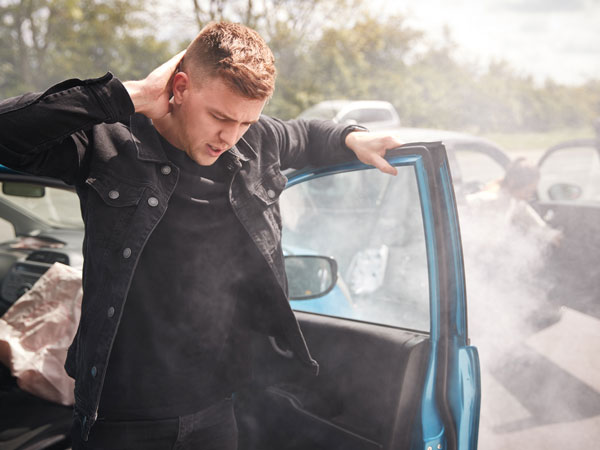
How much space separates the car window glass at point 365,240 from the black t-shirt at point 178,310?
2.31ft

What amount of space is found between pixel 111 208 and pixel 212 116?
365mm

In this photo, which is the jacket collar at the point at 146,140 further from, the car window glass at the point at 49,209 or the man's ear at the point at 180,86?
the car window glass at the point at 49,209

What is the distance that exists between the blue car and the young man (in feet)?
0.90

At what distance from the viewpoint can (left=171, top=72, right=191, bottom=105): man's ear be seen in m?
1.42

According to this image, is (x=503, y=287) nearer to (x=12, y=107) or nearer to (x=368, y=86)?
(x=12, y=107)

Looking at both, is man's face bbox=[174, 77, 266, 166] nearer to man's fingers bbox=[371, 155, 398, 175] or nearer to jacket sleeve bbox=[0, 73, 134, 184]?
jacket sleeve bbox=[0, 73, 134, 184]

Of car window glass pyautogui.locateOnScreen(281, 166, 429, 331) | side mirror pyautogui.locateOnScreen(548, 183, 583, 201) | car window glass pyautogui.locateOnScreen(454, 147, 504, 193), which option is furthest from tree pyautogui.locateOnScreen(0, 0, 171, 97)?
car window glass pyautogui.locateOnScreen(281, 166, 429, 331)

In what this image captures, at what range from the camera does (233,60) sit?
136cm

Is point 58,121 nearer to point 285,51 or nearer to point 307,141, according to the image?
point 307,141

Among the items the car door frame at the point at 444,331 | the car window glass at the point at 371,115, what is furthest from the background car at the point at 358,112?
the car door frame at the point at 444,331

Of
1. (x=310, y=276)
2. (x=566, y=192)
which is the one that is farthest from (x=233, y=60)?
(x=566, y=192)

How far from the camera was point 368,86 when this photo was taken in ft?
65.3

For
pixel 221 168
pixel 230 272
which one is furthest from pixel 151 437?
pixel 221 168

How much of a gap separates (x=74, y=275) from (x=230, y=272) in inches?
45.7
